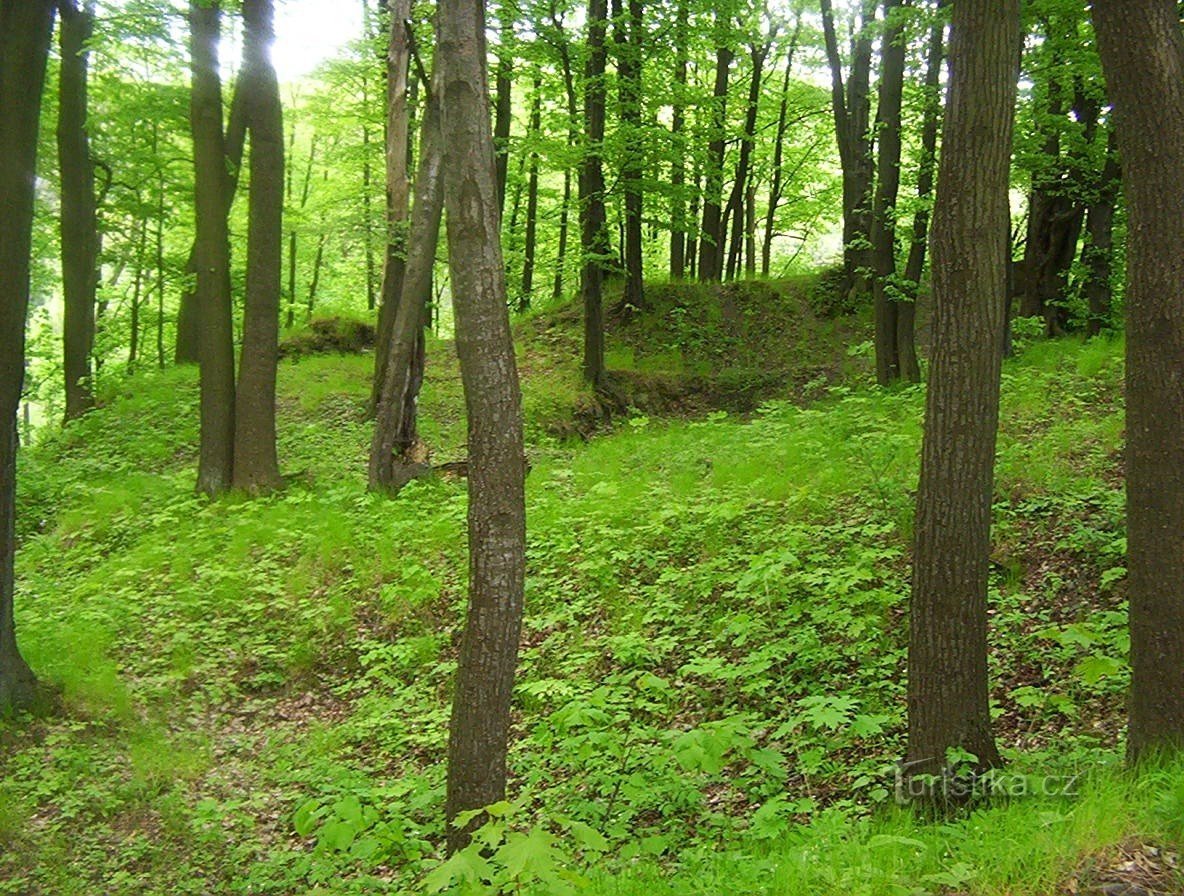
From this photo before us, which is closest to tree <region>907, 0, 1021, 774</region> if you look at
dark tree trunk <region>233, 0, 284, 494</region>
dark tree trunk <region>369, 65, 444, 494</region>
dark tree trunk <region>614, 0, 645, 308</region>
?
dark tree trunk <region>369, 65, 444, 494</region>

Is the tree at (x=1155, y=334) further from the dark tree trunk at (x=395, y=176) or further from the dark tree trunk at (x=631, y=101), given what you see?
the dark tree trunk at (x=631, y=101)

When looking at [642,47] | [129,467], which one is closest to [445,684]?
[129,467]

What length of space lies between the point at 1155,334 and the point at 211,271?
11046 mm

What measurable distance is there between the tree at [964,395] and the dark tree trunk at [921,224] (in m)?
8.12

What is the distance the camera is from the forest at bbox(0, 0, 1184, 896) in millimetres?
3664

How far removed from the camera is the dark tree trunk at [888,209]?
39.1 feet

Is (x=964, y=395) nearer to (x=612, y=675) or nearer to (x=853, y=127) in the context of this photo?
(x=612, y=675)

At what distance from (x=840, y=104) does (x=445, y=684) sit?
51.2 feet

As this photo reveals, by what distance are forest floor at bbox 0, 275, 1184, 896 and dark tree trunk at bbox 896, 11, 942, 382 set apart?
1454 millimetres

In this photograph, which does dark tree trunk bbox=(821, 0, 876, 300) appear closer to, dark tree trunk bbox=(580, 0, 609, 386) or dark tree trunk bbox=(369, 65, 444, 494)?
dark tree trunk bbox=(580, 0, 609, 386)

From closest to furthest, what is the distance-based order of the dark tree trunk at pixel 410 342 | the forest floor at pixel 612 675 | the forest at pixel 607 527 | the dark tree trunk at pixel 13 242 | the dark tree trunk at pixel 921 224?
the forest floor at pixel 612 675 < the forest at pixel 607 527 < the dark tree trunk at pixel 13 242 < the dark tree trunk at pixel 410 342 < the dark tree trunk at pixel 921 224

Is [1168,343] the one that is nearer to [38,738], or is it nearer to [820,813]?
[820,813]

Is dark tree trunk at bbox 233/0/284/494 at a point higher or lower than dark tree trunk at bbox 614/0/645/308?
lower

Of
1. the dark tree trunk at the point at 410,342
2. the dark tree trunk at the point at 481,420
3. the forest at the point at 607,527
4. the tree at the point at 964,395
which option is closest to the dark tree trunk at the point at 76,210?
the forest at the point at 607,527
